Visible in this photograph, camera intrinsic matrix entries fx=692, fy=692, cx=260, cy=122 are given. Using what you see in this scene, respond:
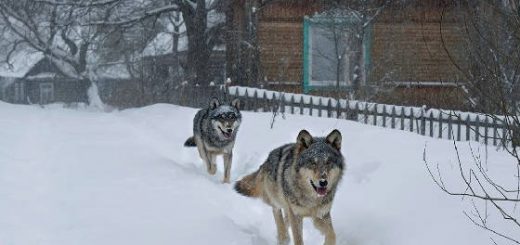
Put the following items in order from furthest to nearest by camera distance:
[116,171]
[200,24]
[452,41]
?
[200,24], [452,41], [116,171]

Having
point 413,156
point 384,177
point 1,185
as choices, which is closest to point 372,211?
point 384,177

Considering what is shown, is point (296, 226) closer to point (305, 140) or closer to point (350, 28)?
point (305, 140)

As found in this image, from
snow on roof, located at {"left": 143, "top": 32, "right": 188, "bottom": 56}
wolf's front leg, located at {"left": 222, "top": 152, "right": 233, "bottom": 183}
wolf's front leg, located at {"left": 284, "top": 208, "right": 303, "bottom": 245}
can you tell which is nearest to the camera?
wolf's front leg, located at {"left": 284, "top": 208, "right": 303, "bottom": 245}

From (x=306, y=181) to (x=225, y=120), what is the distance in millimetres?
4549

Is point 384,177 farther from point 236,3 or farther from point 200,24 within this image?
point 200,24

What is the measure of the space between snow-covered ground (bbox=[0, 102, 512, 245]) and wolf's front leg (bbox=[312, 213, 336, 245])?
39cm

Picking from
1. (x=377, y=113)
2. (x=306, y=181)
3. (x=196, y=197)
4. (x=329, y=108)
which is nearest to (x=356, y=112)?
(x=377, y=113)

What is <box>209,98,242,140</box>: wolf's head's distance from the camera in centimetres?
1035

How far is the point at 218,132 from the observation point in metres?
10.5

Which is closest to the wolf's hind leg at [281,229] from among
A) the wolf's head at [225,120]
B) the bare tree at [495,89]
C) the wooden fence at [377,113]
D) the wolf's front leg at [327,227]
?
the wolf's front leg at [327,227]

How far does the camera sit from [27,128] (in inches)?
646

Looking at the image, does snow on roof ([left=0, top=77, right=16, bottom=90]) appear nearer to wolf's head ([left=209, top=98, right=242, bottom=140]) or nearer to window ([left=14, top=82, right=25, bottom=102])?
window ([left=14, top=82, right=25, bottom=102])

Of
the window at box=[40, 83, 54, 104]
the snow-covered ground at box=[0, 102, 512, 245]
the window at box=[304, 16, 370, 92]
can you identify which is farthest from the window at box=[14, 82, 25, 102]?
the snow-covered ground at box=[0, 102, 512, 245]

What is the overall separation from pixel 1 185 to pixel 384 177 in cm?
424
